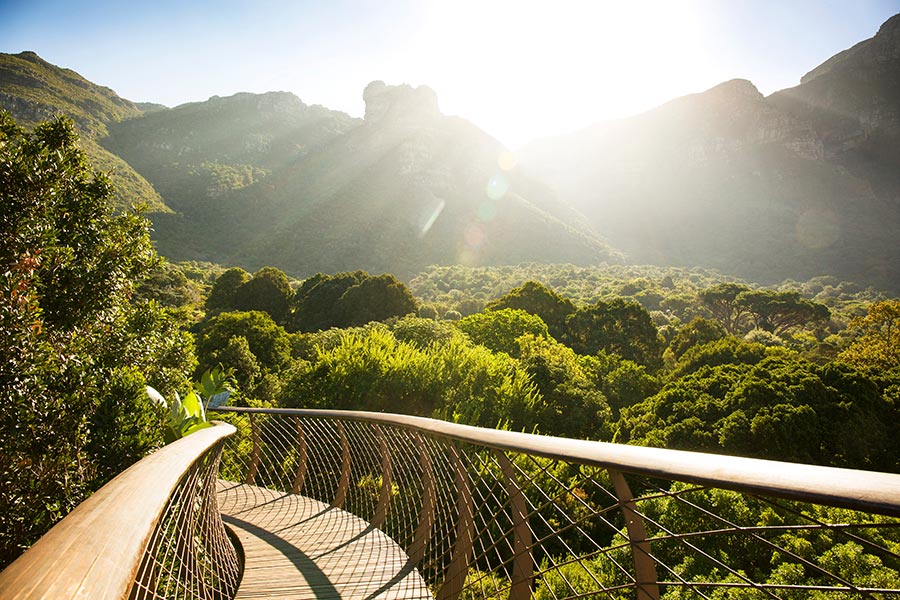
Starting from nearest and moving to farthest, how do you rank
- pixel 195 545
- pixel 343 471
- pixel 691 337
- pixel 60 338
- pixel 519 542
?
pixel 519 542, pixel 195 545, pixel 343 471, pixel 60 338, pixel 691 337

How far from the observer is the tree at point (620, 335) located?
30.0m

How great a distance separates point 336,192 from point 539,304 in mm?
52623

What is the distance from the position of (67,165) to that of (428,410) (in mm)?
7682

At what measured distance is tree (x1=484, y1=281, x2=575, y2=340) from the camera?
3319cm

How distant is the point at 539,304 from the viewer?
33.4 meters

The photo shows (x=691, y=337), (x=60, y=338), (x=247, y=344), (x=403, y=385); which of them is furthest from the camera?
(x=691, y=337)

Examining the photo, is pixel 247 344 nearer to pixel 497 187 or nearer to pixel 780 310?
A: pixel 780 310

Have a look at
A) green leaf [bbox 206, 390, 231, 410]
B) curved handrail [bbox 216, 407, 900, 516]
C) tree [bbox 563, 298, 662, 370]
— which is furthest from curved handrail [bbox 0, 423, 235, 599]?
tree [bbox 563, 298, 662, 370]

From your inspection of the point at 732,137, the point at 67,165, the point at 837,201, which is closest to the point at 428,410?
the point at 67,165

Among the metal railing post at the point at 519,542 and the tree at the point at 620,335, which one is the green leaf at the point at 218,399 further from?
the tree at the point at 620,335

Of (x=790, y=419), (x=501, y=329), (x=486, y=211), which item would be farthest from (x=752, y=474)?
(x=486, y=211)

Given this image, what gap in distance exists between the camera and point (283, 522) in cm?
435

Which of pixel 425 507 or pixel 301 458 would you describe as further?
pixel 301 458

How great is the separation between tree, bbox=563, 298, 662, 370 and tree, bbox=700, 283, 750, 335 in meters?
18.8
